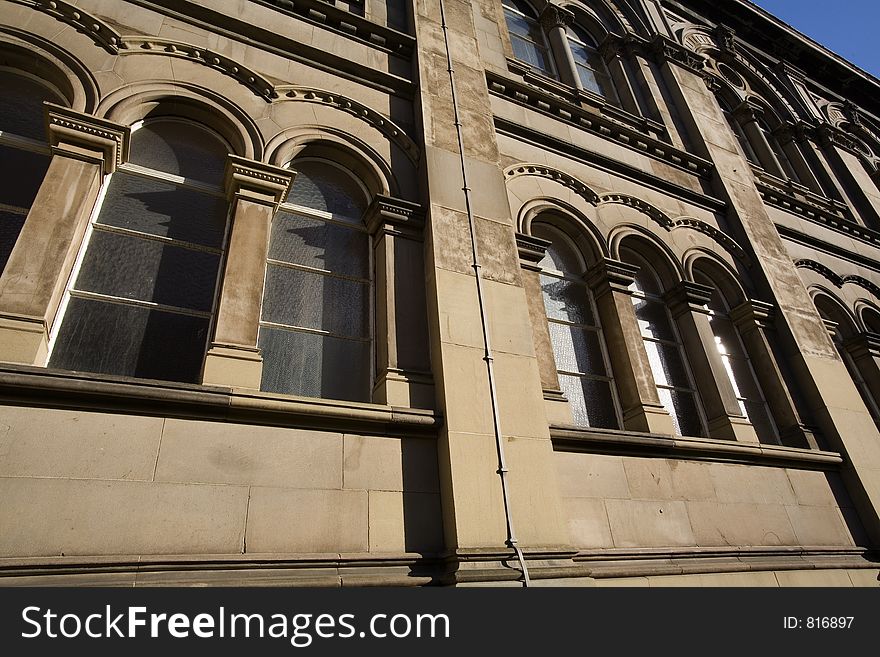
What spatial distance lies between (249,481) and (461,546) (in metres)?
1.46

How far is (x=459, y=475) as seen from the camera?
400cm

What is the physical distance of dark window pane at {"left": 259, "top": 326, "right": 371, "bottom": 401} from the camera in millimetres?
4422

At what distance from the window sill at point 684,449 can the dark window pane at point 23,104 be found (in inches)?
201

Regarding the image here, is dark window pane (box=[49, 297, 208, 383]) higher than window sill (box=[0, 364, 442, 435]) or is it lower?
higher

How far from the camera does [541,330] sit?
18.4 feet

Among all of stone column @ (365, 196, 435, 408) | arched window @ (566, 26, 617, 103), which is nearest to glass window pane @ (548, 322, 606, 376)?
stone column @ (365, 196, 435, 408)

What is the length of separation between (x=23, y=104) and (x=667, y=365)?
7051 mm

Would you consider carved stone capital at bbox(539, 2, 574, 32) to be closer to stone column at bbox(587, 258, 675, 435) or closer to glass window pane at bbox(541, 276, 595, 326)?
stone column at bbox(587, 258, 675, 435)

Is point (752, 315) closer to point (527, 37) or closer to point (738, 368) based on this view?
point (738, 368)

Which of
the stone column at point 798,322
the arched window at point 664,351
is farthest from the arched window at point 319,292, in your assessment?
the stone column at point 798,322

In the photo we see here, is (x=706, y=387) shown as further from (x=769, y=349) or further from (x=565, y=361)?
(x=565, y=361)

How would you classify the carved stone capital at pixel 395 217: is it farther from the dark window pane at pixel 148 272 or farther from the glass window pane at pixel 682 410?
the glass window pane at pixel 682 410

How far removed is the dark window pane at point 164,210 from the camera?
4.63m

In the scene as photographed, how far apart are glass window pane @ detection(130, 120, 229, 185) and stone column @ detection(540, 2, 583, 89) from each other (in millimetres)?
6594
